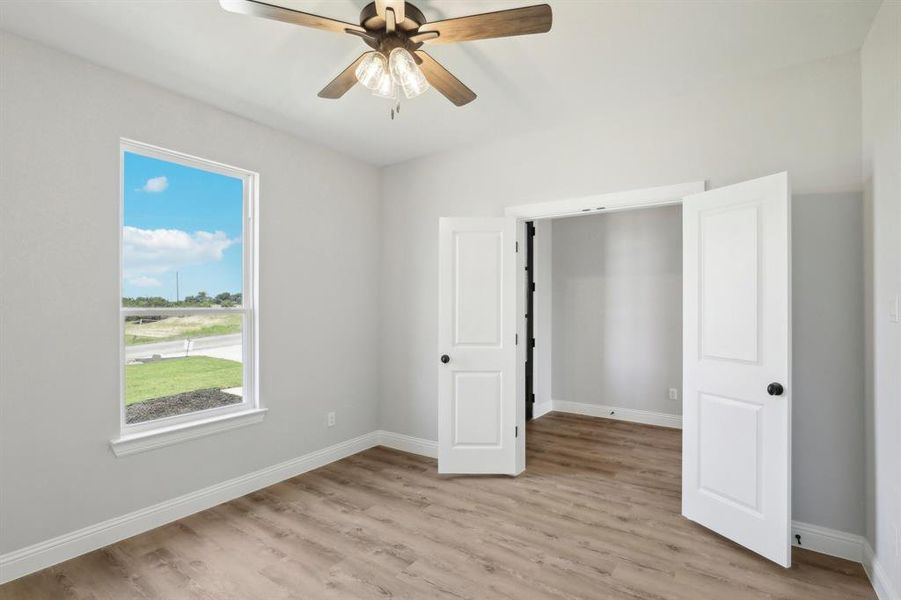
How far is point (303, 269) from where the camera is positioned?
150 inches

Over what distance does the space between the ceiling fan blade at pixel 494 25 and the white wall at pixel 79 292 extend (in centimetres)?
210

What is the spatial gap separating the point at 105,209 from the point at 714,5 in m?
3.45

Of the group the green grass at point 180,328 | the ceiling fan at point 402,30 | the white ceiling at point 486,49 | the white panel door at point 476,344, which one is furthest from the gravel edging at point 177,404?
the ceiling fan at point 402,30

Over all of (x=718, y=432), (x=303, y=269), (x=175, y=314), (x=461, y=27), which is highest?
(x=461, y=27)

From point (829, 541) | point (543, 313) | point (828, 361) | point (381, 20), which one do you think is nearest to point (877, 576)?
point (829, 541)

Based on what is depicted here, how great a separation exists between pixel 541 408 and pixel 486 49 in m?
4.24

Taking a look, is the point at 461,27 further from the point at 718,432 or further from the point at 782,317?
the point at 718,432

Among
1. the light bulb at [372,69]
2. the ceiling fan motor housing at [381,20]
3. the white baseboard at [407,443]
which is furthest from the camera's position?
the white baseboard at [407,443]

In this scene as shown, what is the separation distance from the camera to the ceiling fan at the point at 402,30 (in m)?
1.64

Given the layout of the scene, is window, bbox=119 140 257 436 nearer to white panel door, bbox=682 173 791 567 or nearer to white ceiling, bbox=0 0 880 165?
white ceiling, bbox=0 0 880 165

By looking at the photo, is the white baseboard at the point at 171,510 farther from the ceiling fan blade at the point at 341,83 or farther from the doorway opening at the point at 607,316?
the ceiling fan blade at the point at 341,83

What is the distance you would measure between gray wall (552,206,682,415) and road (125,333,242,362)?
3861mm

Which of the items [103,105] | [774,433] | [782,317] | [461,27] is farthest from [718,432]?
[103,105]

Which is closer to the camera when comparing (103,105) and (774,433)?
(774,433)
